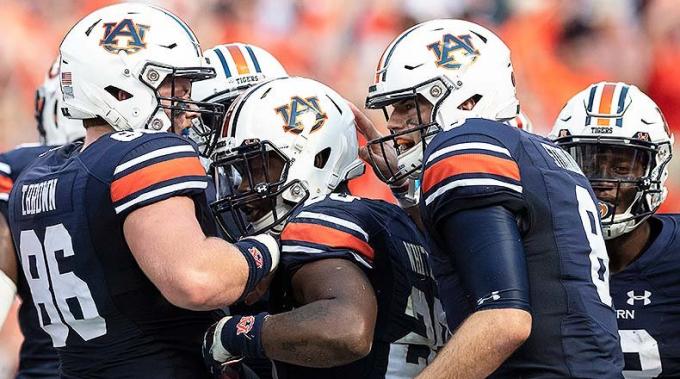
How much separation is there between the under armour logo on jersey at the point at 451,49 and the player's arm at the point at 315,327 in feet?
2.86

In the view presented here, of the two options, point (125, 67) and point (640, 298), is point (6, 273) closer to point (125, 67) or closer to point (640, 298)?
point (125, 67)

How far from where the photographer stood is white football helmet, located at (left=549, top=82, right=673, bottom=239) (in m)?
4.11

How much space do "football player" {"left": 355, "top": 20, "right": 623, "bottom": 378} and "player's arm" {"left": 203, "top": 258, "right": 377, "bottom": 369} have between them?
0.23 meters

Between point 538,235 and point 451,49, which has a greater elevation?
point 451,49

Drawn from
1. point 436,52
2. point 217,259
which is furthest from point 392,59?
point 217,259

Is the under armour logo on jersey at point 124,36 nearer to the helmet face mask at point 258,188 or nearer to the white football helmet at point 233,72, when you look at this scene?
the helmet face mask at point 258,188

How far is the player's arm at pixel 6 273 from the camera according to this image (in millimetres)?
4125

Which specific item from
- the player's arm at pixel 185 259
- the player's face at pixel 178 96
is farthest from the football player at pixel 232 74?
the player's arm at pixel 185 259

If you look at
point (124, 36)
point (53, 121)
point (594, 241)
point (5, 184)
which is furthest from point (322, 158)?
point (53, 121)

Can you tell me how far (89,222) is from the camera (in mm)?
3205

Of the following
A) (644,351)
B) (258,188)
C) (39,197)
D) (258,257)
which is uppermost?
(39,197)

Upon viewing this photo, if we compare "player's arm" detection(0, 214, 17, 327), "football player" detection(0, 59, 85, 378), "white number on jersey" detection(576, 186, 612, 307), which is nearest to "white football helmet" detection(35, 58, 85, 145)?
"football player" detection(0, 59, 85, 378)

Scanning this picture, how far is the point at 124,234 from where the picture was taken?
318 centimetres

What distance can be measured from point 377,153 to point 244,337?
4.16 ft
